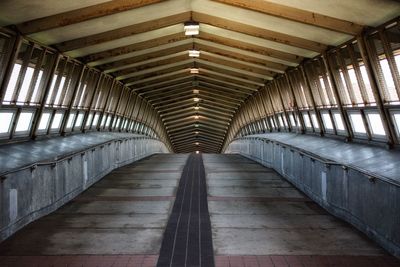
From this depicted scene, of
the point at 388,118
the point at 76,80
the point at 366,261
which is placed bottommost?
the point at 366,261

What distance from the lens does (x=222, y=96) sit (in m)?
32.1

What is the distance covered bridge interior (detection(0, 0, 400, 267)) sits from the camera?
6488mm

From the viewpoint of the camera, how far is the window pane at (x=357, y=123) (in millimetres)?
11594

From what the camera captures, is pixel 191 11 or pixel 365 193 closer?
pixel 365 193

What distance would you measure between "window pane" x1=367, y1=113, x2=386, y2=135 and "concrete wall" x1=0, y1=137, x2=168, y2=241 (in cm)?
797

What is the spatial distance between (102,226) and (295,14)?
7.19 meters

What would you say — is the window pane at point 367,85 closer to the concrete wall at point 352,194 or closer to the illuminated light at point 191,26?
the concrete wall at point 352,194

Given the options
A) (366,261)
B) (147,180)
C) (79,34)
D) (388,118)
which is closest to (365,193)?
(366,261)

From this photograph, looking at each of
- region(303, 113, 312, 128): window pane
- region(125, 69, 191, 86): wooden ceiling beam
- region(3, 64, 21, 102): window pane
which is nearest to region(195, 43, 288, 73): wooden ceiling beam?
region(303, 113, 312, 128): window pane

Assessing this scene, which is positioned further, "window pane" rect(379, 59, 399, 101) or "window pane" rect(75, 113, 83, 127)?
"window pane" rect(75, 113, 83, 127)

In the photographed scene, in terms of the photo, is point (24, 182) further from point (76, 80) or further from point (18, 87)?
point (76, 80)

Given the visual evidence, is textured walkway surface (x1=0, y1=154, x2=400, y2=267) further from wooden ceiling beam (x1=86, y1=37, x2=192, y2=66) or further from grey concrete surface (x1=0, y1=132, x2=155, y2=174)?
wooden ceiling beam (x1=86, y1=37, x2=192, y2=66)

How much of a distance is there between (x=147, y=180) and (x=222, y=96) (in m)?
19.4

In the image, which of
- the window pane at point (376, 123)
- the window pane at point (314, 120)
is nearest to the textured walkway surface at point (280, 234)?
the window pane at point (376, 123)
